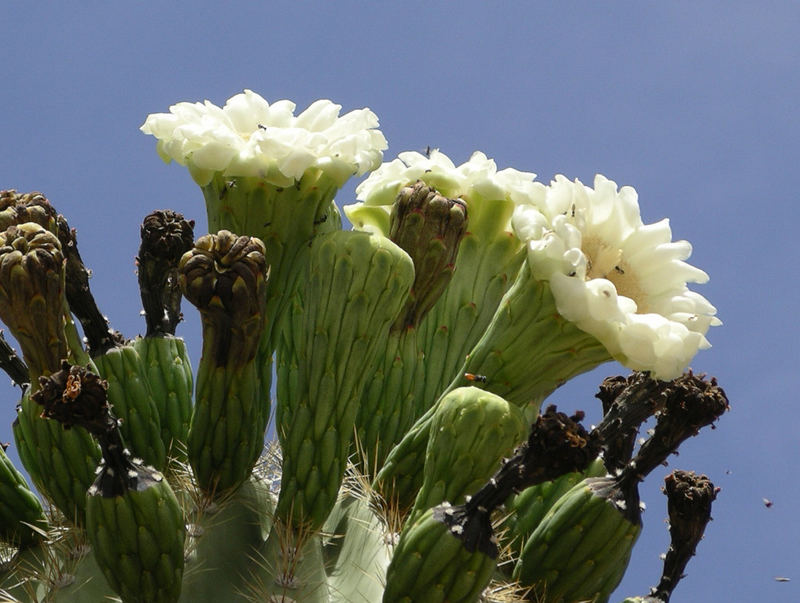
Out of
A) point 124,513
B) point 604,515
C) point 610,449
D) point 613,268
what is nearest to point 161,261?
point 124,513

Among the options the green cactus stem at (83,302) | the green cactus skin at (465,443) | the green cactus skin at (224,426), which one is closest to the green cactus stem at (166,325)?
the green cactus stem at (83,302)

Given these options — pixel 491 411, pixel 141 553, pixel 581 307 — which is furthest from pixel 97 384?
pixel 581 307

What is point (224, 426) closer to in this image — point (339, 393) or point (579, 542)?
point (339, 393)

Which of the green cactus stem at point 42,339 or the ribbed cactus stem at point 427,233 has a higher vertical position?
the ribbed cactus stem at point 427,233

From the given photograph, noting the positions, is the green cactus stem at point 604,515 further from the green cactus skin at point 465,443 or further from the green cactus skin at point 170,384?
the green cactus skin at point 170,384

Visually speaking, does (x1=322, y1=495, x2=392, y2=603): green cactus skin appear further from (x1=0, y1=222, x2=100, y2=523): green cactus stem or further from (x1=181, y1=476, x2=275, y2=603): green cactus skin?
(x1=0, y1=222, x2=100, y2=523): green cactus stem

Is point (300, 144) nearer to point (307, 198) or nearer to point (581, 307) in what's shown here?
point (307, 198)

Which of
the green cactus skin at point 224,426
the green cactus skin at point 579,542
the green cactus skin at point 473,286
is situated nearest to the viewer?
the green cactus skin at point 579,542

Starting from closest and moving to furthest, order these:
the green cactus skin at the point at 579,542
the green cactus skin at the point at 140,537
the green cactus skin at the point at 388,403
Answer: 1. the green cactus skin at the point at 140,537
2. the green cactus skin at the point at 579,542
3. the green cactus skin at the point at 388,403
